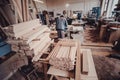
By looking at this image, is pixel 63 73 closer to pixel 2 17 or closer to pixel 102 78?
pixel 102 78

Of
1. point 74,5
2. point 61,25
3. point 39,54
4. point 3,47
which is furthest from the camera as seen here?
point 74,5

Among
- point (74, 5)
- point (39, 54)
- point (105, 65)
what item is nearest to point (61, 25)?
point (105, 65)

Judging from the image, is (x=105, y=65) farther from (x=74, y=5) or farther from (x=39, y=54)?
(x=74, y=5)

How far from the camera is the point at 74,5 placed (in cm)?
1447

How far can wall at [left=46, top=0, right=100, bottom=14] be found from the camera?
13781mm

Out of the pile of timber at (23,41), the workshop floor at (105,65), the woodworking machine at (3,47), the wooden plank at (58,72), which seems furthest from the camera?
the workshop floor at (105,65)

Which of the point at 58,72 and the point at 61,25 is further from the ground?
the point at 61,25

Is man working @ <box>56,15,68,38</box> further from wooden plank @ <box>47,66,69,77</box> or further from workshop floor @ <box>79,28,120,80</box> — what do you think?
wooden plank @ <box>47,66,69,77</box>

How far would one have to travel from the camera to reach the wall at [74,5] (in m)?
13.8

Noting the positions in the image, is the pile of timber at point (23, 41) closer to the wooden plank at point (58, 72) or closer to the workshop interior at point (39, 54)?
the workshop interior at point (39, 54)

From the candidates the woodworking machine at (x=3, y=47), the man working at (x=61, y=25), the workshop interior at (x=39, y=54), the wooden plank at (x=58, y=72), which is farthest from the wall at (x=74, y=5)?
the wooden plank at (x=58, y=72)

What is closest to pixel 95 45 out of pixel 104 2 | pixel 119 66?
pixel 119 66

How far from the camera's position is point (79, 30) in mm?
5270

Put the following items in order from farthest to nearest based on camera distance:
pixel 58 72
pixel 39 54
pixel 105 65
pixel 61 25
Result: pixel 61 25 → pixel 105 65 → pixel 39 54 → pixel 58 72
